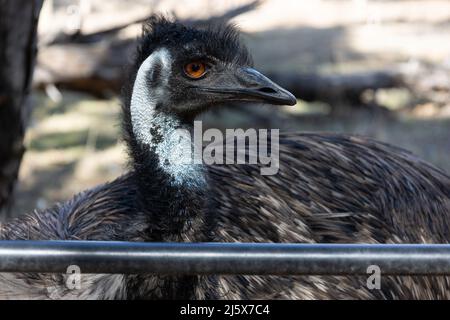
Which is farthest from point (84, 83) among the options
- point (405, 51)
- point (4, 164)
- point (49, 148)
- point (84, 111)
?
point (405, 51)

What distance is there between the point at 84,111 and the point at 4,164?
3.84 m

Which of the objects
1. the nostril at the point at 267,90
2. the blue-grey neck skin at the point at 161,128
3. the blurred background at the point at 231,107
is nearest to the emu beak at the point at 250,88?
the nostril at the point at 267,90

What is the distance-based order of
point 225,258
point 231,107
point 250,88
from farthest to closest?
point 231,107 → point 250,88 → point 225,258

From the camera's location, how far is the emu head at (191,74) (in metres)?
3.16

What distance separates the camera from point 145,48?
3.23 m

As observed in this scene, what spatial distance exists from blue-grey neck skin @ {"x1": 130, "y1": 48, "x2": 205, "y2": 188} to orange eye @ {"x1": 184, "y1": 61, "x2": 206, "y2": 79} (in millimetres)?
65

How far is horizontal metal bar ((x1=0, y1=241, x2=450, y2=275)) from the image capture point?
6.86ft

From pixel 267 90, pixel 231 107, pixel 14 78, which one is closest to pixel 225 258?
pixel 267 90

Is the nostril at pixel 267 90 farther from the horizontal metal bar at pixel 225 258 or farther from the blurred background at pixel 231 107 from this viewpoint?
the blurred background at pixel 231 107

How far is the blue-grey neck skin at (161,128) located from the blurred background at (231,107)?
85.6 inches

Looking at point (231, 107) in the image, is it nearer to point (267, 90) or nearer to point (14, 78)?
point (14, 78)

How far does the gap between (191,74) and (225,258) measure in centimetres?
122

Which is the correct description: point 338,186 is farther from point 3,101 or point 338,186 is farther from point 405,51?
point 405,51

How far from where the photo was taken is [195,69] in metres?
3.21
